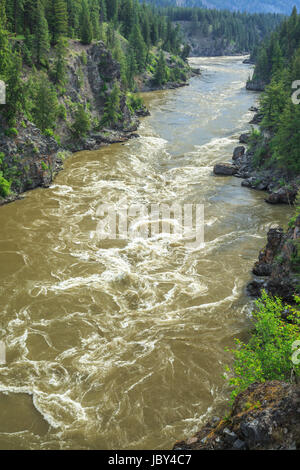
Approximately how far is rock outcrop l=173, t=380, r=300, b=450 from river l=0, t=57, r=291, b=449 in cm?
536

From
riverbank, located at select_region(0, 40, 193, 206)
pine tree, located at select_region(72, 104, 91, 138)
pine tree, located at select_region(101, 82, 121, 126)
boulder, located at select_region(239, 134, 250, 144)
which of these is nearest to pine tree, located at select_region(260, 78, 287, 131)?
boulder, located at select_region(239, 134, 250, 144)

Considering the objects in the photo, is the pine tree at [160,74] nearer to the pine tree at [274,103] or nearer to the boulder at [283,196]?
the pine tree at [274,103]

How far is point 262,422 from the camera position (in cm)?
1049

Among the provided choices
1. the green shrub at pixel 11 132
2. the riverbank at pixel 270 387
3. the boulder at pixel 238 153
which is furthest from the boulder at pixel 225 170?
the green shrub at pixel 11 132

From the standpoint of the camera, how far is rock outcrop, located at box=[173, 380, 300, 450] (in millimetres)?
10008

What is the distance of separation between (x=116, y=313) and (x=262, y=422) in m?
14.5

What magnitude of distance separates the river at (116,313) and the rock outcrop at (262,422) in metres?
5.36

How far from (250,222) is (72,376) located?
24367 millimetres

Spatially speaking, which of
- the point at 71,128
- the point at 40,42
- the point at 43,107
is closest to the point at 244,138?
the point at 71,128

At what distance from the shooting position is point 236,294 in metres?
26.1

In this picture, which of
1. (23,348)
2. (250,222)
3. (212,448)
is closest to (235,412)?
(212,448)

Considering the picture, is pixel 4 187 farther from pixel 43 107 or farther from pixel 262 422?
pixel 262 422

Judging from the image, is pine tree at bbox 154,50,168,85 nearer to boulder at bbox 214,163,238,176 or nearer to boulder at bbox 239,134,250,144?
boulder at bbox 239,134,250,144

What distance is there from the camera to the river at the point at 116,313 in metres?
17.3
